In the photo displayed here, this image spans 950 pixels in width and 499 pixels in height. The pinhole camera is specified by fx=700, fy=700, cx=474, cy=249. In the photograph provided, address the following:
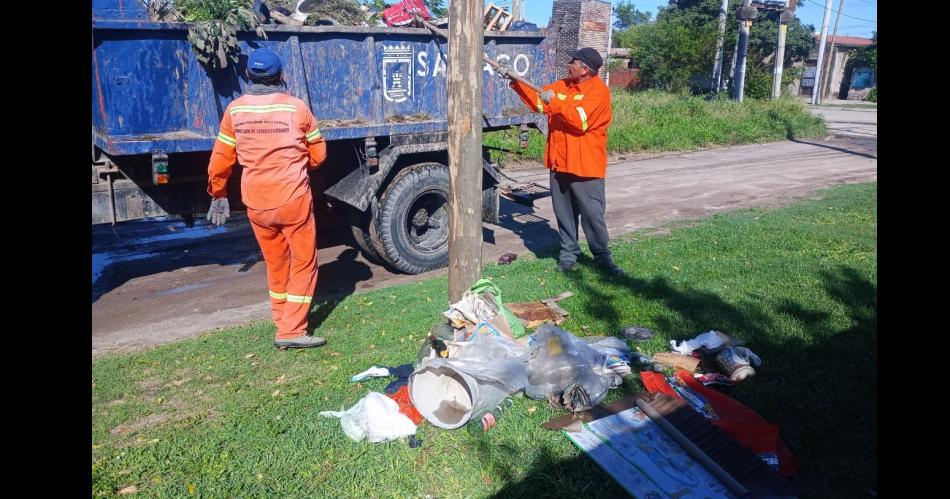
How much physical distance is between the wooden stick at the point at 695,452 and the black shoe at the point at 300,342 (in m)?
2.31

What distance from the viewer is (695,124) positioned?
18.5 meters

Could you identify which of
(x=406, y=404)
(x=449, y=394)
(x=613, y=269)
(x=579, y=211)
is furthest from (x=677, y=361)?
(x=579, y=211)

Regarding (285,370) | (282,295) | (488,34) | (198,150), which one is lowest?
(285,370)

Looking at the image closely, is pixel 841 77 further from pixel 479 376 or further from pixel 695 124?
pixel 479 376

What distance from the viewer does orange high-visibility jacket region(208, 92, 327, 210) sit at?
4742 mm

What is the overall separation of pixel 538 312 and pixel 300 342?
172cm

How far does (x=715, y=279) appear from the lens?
19.7ft

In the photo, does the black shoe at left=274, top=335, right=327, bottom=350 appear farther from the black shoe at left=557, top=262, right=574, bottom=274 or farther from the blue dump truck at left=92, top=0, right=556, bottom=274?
the black shoe at left=557, top=262, right=574, bottom=274

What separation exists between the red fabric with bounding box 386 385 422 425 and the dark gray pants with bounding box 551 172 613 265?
113 inches

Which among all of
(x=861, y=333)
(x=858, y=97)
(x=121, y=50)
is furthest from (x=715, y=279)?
(x=858, y=97)

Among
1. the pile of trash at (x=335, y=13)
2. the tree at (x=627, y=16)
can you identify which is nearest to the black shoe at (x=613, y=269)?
the pile of trash at (x=335, y=13)

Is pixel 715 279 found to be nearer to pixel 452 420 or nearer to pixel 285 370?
pixel 452 420

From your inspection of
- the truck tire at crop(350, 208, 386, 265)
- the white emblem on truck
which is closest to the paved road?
the truck tire at crop(350, 208, 386, 265)

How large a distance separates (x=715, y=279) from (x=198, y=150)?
444cm
